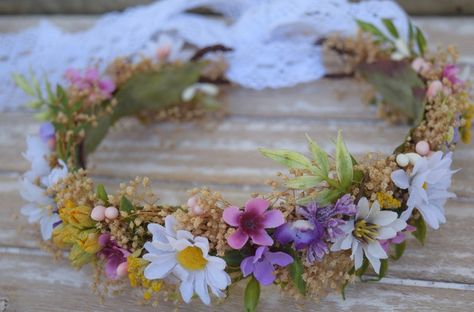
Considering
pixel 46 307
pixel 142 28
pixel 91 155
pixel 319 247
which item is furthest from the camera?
pixel 142 28

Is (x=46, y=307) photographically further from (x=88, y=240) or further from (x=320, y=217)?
(x=320, y=217)

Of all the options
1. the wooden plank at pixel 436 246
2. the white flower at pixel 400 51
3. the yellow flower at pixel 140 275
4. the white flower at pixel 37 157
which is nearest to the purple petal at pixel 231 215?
the yellow flower at pixel 140 275

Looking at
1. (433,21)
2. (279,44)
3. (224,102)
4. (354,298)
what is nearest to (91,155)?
(224,102)

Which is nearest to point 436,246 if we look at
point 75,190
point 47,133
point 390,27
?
point 390,27

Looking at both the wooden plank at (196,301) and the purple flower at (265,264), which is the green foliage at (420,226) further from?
the purple flower at (265,264)

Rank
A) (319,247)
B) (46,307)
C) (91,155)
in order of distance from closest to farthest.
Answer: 1. (319,247)
2. (46,307)
3. (91,155)

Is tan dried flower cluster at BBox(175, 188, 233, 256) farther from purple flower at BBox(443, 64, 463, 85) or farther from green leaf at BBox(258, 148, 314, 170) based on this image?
purple flower at BBox(443, 64, 463, 85)

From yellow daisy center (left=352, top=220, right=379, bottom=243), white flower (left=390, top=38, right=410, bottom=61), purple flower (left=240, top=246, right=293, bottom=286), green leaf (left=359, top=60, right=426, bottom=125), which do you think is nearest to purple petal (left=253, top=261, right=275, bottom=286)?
purple flower (left=240, top=246, right=293, bottom=286)
